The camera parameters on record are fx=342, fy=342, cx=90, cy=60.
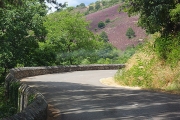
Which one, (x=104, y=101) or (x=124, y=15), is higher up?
(x=124, y=15)

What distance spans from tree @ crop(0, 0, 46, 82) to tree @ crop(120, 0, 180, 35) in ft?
36.4

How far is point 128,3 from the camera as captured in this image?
78.3 feet

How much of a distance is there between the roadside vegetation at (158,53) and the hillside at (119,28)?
2553 inches

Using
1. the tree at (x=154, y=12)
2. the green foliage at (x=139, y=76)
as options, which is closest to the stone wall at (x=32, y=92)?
the green foliage at (x=139, y=76)

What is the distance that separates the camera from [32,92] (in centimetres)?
1180

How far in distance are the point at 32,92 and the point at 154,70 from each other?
11367 millimetres

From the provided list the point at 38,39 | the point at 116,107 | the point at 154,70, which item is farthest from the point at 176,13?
the point at 38,39

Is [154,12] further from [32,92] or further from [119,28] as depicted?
[119,28]

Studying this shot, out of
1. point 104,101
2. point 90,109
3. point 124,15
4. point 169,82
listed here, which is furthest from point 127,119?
point 124,15

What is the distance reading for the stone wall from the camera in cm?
769

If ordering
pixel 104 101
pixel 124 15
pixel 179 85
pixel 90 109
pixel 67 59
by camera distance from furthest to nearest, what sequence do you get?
1. pixel 124 15
2. pixel 67 59
3. pixel 179 85
4. pixel 104 101
5. pixel 90 109

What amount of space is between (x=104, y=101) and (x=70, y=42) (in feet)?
117

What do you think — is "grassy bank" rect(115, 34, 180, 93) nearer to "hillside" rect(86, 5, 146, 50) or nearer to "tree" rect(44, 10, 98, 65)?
"tree" rect(44, 10, 98, 65)

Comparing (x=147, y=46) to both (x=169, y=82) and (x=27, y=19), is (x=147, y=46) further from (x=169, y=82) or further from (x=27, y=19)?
(x=27, y=19)
